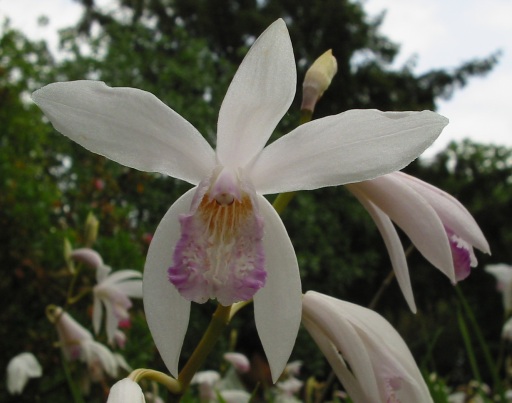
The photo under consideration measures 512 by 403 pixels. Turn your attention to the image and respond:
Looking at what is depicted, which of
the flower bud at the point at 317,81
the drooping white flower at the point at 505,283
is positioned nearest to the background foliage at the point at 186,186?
the flower bud at the point at 317,81

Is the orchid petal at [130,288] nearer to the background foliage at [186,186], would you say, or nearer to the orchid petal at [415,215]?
the background foliage at [186,186]

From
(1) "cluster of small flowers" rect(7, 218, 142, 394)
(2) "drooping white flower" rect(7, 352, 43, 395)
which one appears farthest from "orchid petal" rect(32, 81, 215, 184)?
(2) "drooping white flower" rect(7, 352, 43, 395)

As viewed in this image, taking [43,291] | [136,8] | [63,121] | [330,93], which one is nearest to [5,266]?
[43,291]

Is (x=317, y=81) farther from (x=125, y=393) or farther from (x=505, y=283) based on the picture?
(x=505, y=283)

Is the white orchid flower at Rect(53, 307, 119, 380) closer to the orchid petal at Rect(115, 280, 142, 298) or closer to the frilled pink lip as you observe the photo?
the orchid petal at Rect(115, 280, 142, 298)

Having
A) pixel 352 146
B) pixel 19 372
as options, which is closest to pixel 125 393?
pixel 352 146

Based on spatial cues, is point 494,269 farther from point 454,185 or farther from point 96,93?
point 454,185
